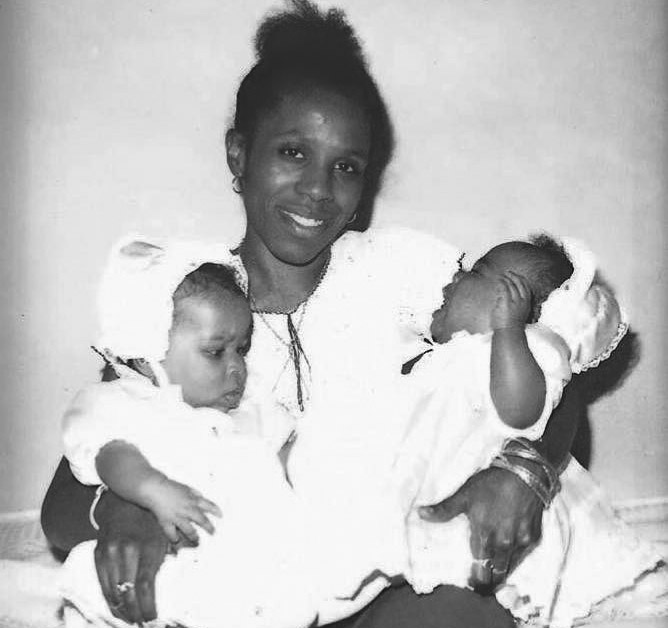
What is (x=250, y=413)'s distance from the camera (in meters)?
1.65

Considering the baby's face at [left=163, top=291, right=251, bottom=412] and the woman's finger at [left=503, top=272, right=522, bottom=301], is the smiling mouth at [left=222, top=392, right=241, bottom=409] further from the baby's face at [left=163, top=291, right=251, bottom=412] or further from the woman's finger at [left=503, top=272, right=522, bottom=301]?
the woman's finger at [left=503, top=272, right=522, bottom=301]

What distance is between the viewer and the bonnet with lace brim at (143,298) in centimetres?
151

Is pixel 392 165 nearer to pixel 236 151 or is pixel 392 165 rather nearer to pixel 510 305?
pixel 236 151

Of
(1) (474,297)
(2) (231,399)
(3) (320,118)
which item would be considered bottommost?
(2) (231,399)

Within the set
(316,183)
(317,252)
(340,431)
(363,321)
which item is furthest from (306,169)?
(340,431)

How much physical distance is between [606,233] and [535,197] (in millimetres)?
240

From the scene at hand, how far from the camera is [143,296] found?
152cm

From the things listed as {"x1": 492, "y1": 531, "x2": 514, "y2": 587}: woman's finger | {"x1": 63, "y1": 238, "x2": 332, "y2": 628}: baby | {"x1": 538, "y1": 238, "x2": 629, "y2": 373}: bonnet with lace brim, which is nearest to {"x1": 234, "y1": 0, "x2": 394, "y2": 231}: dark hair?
{"x1": 63, "y1": 238, "x2": 332, "y2": 628}: baby

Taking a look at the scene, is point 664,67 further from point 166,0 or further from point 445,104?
point 166,0

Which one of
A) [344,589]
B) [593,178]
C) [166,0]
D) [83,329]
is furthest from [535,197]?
[344,589]

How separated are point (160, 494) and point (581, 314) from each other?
2.70 ft

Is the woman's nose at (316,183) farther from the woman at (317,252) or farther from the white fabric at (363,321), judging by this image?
the white fabric at (363,321)

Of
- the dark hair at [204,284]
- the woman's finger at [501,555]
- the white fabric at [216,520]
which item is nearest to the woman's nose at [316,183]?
the dark hair at [204,284]

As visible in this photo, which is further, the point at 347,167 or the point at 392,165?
the point at 392,165
